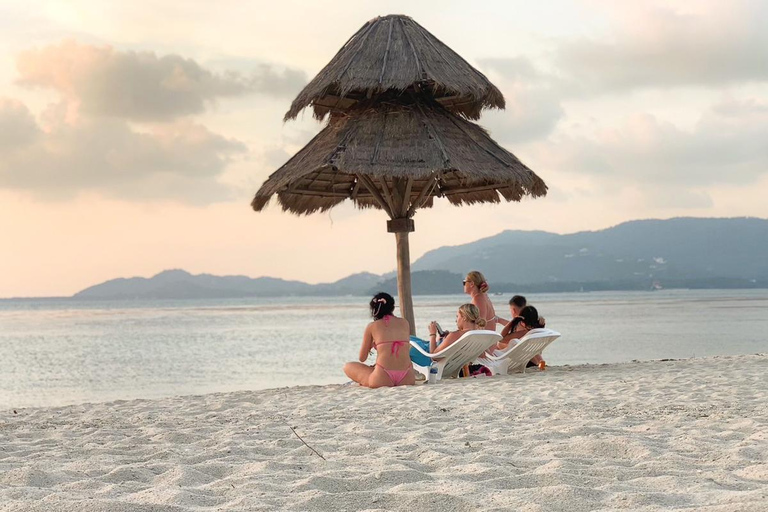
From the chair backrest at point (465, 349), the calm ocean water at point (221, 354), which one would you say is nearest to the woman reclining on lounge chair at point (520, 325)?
the chair backrest at point (465, 349)

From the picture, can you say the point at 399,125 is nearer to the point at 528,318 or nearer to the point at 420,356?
the point at 528,318

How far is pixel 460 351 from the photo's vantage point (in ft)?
24.6

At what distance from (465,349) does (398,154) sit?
2.32 m

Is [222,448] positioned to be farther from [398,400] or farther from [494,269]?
[494,269]

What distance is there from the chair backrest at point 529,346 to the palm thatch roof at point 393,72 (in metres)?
2.85

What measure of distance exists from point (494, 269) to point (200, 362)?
131 m

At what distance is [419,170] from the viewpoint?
834 cm

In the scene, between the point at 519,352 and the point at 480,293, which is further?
the point at 480,293

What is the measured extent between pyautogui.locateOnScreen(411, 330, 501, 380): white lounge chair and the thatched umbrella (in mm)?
1428

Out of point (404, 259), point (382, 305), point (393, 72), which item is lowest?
point (382, 305)

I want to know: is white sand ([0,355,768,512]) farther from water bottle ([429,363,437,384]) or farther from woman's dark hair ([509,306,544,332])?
woman's dark hair ([509,306,544,332])

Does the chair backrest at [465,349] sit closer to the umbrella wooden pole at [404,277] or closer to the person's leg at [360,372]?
the person's leg at [360,372]

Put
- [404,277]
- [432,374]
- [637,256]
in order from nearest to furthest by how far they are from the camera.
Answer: [432,374] < [404,277] < [637,256]

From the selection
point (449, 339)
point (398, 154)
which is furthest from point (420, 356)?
point (398, 154)
